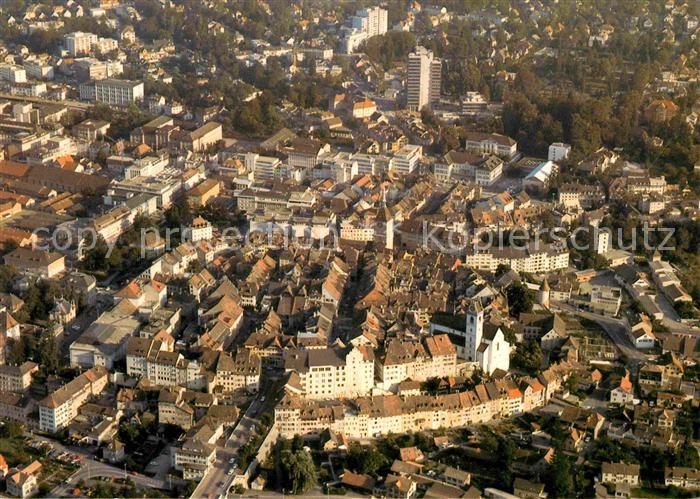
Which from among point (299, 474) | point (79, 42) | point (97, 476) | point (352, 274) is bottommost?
point (97, 476)

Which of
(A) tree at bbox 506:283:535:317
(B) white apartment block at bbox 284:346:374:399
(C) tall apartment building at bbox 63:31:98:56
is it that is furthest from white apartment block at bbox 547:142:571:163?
(C) tall apartment building at bbox 63:31:98:56

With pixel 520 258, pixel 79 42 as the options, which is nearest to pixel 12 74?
pixel 79 42

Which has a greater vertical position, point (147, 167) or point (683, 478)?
point (147, 167)

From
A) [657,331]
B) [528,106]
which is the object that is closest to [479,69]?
[528,106]

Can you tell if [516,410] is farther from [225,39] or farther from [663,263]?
[225,39]

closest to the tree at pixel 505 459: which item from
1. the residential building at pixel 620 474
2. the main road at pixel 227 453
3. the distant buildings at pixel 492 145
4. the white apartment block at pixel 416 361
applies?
the residential building at pixel 620 474

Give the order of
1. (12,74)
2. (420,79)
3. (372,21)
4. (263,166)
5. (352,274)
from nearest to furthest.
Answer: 1. (352,274)
2. (263,166)
3. (420,79)
4. (12,74)
5. (372,21)

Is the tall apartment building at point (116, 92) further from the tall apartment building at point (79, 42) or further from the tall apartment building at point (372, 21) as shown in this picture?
the tall apartment building at point (372, 21)

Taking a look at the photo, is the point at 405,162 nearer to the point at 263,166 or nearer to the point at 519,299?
the point at 263,166
